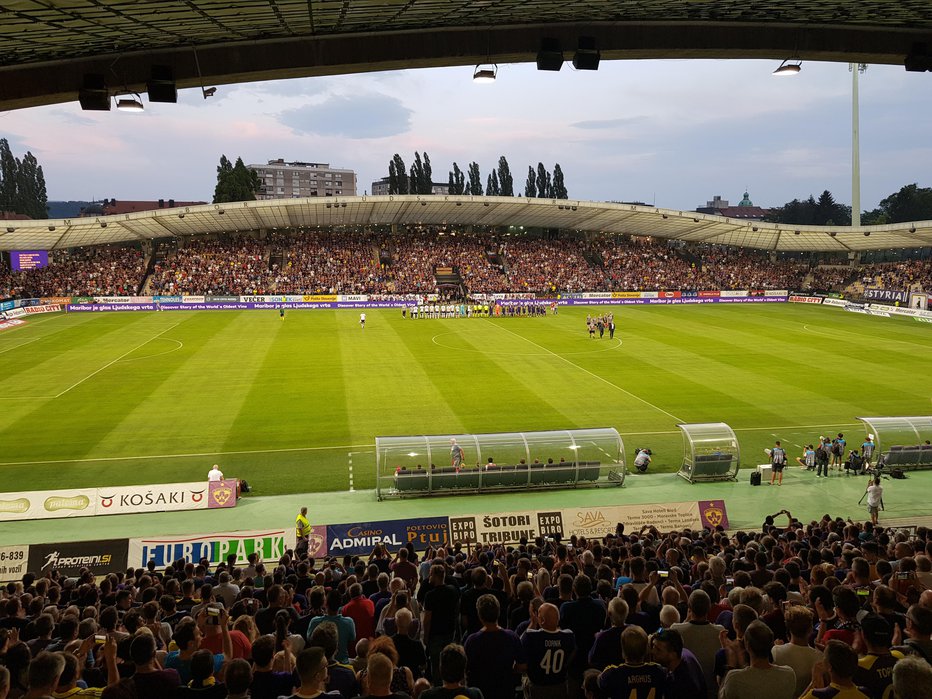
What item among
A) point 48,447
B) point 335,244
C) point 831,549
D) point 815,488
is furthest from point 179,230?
point 831,549

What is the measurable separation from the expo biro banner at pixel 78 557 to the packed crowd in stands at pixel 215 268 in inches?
2352

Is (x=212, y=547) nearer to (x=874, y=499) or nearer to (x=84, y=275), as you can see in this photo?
(x=874, y=499)

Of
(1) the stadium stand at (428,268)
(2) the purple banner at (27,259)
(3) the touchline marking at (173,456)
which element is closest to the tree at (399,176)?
(1) the stadium stand at (428,268)

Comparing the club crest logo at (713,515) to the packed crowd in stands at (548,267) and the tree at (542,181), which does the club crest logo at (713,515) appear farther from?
the tree at (542,181)

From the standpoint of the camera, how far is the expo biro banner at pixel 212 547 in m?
16.2

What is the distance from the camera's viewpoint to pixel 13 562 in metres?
15.7

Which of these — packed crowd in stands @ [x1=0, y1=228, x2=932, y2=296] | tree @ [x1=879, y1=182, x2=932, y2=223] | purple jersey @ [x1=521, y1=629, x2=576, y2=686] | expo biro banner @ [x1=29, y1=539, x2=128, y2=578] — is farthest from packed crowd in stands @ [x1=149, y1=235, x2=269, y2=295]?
tree @ [x1=879, y1=182, x2=932, y2=223]

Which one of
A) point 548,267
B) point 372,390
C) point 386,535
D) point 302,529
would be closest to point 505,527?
point 386,535

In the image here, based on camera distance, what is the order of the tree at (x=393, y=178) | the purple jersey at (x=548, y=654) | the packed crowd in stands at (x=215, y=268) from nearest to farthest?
1. the purple jersey at (x=548, y=654)
2. the packed crowd in stands at (x=215, y=268)
3. the tree at (x=393, y=178)

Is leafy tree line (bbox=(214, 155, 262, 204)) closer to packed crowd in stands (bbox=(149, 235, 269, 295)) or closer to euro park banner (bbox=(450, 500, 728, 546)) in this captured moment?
packed crowd in stands (bbox=(149, 235, 269, 295))

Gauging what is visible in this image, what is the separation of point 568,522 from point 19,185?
533ft

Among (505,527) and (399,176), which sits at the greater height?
(399,176)

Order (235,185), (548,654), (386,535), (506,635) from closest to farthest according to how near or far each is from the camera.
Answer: (506,635) → (548,654) → (386,535) → (235,185)

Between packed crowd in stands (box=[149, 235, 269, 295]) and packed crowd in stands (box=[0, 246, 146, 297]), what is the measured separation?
2.63 m
